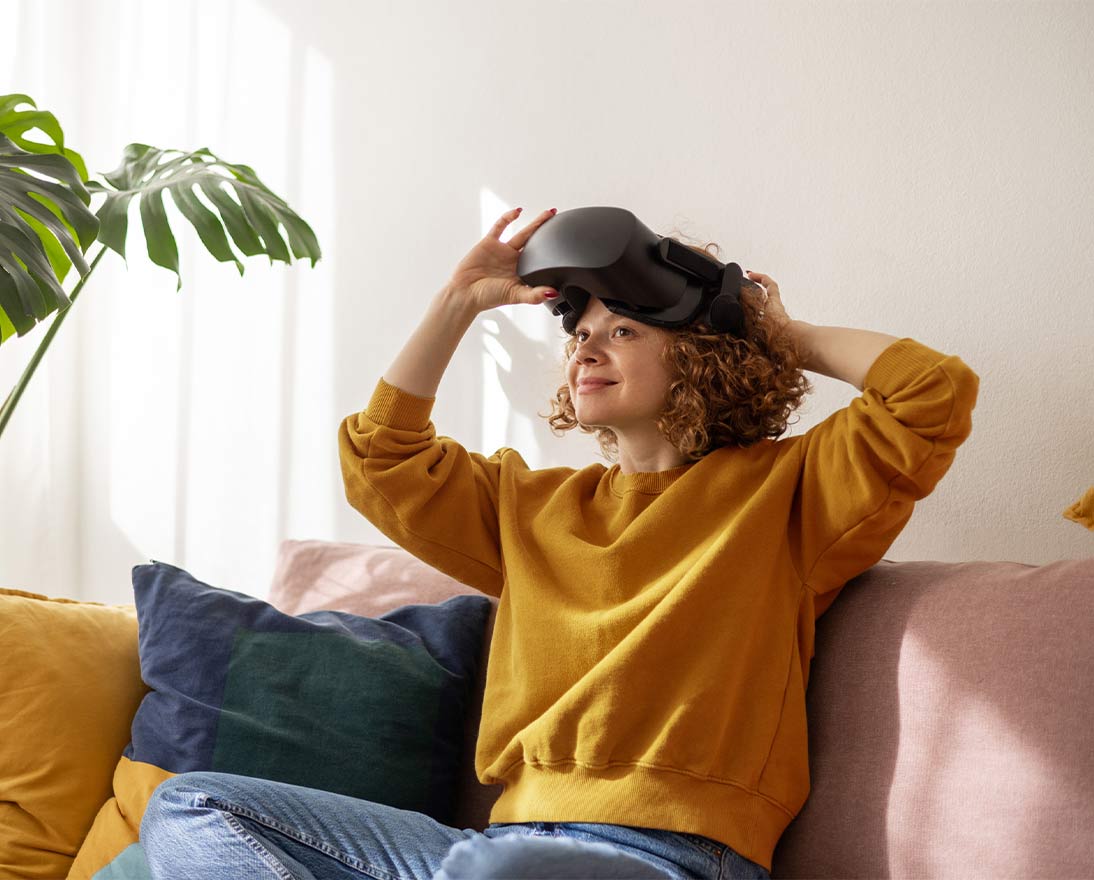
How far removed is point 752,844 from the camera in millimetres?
1190

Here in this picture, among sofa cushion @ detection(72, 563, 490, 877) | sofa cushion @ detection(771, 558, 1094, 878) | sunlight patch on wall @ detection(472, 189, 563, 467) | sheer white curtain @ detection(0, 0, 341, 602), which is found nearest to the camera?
sofa cushion @ detection(771, 558, 1094, 878)

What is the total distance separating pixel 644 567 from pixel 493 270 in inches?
19.9

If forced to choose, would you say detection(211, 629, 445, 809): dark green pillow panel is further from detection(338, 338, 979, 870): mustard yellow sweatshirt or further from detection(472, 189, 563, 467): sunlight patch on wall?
detection(472, 189, 563, 467): sunlight patch on wall

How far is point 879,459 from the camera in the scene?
123 centimetres

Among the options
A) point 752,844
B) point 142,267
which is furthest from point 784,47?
point 142,267

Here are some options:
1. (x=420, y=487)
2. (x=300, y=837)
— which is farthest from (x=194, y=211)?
(x=300, y=837)

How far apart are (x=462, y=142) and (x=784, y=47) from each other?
0.65 m

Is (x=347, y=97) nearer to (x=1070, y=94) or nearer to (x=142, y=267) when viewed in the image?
(x=142, y=267)

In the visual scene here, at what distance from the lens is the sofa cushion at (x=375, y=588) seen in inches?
59.9

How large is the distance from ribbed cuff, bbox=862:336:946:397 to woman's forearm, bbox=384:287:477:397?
0.56 metres

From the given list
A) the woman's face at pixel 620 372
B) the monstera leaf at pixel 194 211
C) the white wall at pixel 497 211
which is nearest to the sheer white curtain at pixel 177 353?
the white wall at pixel 497 211

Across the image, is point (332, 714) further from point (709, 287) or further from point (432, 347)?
point (709, 287)

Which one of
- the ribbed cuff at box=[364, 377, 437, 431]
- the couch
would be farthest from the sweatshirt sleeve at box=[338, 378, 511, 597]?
the couch

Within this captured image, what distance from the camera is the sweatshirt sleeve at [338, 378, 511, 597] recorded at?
147cm
